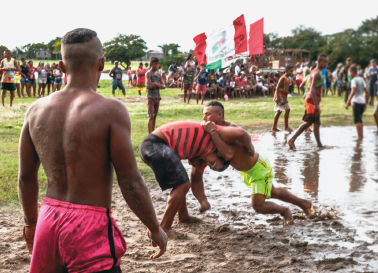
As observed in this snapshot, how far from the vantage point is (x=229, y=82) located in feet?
72.8

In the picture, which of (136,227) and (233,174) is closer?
(136,227)

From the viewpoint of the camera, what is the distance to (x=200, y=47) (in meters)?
16.0

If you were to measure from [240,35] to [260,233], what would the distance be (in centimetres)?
1118

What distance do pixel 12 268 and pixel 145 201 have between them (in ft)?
6.76

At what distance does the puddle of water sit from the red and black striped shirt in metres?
1.15

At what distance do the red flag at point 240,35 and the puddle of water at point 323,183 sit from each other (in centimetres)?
510

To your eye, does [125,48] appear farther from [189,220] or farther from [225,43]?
[189,220]

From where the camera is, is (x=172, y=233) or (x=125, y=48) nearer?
(x=172, y=233)

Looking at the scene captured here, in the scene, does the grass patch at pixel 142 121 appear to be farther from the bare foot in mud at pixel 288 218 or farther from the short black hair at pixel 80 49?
the short black hair at pixel 80 49

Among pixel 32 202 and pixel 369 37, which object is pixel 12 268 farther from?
pixel 369 37

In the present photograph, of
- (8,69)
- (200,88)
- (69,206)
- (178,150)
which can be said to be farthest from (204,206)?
(200,88)

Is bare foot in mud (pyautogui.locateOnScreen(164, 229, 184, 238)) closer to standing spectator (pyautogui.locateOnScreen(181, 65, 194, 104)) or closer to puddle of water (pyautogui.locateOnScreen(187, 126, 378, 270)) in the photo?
puddle of water (pyautogui.locateOnScreen(187, 126, 378, 270))

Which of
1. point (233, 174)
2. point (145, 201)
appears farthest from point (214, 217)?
point (145, 201)

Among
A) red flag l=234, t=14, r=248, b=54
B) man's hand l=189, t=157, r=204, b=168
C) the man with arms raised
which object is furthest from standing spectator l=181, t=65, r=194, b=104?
the man with arms raised
